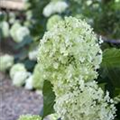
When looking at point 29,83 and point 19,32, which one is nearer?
point 29,83

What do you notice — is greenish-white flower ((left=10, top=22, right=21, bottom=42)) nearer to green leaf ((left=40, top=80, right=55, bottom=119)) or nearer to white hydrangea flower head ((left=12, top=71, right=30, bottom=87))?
white hydrangea flower head ((left=12, top=71, right=30, bottom=87))

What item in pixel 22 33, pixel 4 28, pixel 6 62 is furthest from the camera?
pixel 4 28

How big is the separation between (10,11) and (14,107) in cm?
267

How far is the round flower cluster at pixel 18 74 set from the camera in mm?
4016

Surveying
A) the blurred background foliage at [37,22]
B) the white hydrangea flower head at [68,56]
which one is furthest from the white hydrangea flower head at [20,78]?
the white hydrangea flower head at [68,56]

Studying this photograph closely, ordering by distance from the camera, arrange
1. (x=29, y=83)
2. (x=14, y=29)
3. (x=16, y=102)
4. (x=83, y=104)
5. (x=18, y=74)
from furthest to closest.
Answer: (x=14, y=29) → (x=18, y=74) → (x=29, y=83) → (x=16, y=102) → (x=83, y=104)

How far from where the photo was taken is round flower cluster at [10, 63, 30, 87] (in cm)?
402

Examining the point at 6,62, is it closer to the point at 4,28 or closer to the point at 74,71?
the point at 4,28

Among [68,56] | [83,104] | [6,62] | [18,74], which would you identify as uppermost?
[6,62]

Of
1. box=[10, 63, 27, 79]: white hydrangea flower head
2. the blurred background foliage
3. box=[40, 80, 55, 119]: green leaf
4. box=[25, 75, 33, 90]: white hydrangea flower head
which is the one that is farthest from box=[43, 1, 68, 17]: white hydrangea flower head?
box=[40, 80, 55, 119]: green leaf

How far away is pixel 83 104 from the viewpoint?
1.07 m

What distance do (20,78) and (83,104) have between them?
2.96 metres

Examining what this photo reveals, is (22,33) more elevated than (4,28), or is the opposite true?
(4,28)

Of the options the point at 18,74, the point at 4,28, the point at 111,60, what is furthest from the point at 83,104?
the point at 4,28
